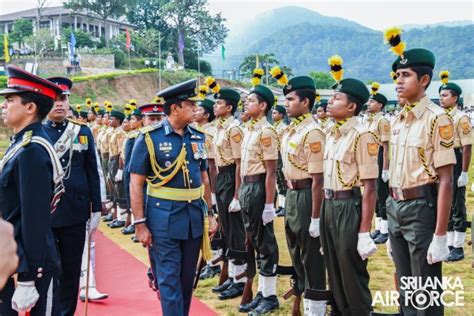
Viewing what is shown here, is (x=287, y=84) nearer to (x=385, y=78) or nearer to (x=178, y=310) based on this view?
(x=178, y=310)

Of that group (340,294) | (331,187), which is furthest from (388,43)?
(340,294)

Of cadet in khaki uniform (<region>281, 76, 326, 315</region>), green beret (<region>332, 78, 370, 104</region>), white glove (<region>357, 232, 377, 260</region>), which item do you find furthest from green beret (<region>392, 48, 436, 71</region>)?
white glove (<region>357, 232, 377, 260</region>)

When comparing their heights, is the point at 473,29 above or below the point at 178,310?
above

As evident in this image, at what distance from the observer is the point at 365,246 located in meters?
3.84

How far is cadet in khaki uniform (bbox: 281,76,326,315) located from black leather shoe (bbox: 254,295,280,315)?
1.13 feet

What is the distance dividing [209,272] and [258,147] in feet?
6.72

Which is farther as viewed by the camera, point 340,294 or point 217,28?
point 217,28

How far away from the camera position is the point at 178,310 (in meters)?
3.95

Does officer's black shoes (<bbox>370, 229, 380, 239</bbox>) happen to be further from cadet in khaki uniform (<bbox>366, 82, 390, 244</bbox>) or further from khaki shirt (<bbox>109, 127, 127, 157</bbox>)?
khaki shirt (<bbox>109, 127, 127, 157</bbox>)

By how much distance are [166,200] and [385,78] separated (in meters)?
166

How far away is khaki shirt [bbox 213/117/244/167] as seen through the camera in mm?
6121

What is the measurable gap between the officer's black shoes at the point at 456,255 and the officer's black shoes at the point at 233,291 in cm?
275

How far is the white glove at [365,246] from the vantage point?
383cm

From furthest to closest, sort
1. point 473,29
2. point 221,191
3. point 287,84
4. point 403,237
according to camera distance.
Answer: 1. point 473,29
2. point 221,191
3. point 287,84
4. point 403,237
